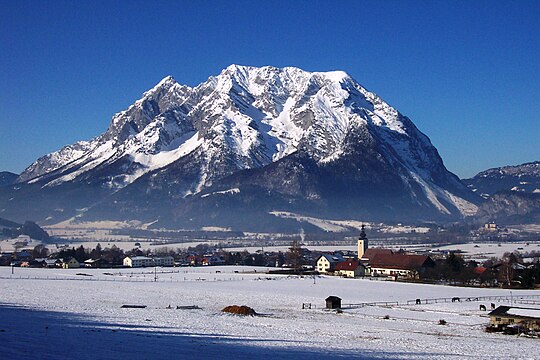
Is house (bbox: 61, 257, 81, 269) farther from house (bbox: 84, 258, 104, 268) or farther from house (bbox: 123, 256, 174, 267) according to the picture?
house (bbox: 123, 256, 174, 267)

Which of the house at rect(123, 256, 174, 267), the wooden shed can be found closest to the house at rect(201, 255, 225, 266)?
the house at rect(123, 256, 174, 267)

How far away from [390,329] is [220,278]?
161 feet

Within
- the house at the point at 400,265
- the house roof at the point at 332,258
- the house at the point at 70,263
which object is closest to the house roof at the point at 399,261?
the house at the point at 400,265

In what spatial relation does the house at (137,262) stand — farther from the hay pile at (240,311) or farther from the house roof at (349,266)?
the hay pile at (240,311)

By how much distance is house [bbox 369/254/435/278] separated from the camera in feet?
309

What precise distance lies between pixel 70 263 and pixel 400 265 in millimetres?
52764

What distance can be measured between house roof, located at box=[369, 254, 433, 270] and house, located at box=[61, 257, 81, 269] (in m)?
47.0

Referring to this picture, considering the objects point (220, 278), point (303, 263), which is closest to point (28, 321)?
point (220, 278)

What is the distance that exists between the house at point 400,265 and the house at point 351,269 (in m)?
1.79

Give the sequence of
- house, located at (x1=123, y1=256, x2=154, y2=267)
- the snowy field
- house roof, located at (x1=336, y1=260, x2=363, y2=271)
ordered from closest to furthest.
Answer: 1. the snowy field
2. house roof, located at (x1=336, y1=260, x2=363, y2=271)
3. house, located at (x1=123, y1=256, x2=154, y2=267)

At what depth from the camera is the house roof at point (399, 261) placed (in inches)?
3755

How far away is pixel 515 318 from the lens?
4706 centimetres

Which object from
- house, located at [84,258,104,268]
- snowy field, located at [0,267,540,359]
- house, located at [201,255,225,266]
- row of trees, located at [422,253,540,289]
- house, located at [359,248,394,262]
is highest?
house, located at [359,248,394,262]

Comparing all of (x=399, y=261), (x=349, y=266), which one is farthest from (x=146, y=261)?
(x=399, y=261)
